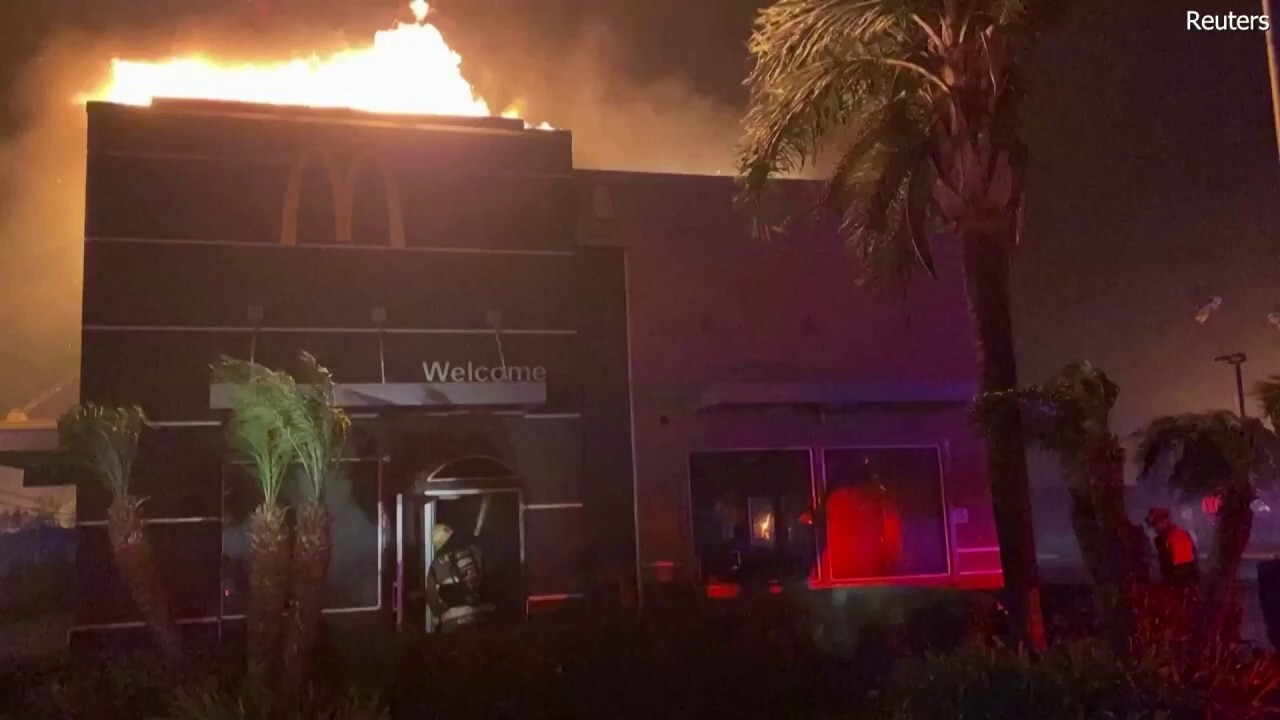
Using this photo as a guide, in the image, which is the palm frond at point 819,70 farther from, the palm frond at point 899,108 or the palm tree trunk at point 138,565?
the palm tree trunk at point 138,565

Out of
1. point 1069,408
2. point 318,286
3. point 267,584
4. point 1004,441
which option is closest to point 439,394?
point 318,286

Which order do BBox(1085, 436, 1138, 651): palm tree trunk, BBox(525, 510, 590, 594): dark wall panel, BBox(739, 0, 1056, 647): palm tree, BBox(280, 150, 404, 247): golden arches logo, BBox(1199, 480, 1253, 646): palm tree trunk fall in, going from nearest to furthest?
1. BBox(1085, 436, 1138, 651): palm tree trunk
2. BBox(1199, 480, 1253, 646): palm tree trunk
3. BBox(739, 0, 1056, 647): palm tree
4. BBox(280, 150, 404, 247): golden arches logo
5. BBox(525, 510, 590, 594): dark wall panel

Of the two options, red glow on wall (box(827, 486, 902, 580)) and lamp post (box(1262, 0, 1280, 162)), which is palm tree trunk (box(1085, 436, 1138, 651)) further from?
red glow on wall (box(827, 486, 902, 580))

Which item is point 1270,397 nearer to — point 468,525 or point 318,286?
point 468,525

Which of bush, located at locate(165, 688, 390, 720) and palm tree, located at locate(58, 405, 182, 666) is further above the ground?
palm tree, located at locate(58, 405, 182, 666)

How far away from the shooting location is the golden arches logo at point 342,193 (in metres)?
16.7

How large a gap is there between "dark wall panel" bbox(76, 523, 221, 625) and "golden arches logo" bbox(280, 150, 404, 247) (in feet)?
16.0

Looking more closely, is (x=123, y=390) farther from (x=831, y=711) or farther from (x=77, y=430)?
(x=831, y=711)

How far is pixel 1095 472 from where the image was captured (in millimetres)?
9305

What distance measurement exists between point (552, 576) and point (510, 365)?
362cm

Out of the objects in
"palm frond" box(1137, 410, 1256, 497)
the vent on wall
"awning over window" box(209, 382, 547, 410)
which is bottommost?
"palm frond" box(1137, 410, 1256, 497)

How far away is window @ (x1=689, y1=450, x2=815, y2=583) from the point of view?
61.0ft

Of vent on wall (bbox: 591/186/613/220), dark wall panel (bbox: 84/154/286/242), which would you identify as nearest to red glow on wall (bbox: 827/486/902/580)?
vent on wall (bbox: 591/186/613/220)

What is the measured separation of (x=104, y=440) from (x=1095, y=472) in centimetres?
970
